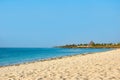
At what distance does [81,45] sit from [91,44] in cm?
824

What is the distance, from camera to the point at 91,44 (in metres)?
146

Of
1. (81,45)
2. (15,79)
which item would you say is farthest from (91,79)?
(81,45)

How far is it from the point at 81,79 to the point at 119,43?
12633 cm

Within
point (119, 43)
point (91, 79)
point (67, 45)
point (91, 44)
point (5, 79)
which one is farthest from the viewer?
point (67, 45)

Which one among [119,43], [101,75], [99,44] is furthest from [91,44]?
[101,75]

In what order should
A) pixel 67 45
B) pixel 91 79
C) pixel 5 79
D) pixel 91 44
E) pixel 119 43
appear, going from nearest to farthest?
pixel 91 79 → pixel 5 79 → pixel 119 43 → pixel 91 44 → pixel 67 45

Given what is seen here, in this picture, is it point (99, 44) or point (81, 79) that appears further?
point (99, 44)

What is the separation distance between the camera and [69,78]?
11844mm

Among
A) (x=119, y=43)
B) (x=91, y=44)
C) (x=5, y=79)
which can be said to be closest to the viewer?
(x=5, y=79)

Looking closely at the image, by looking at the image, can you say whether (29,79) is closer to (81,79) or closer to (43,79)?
(43,79)

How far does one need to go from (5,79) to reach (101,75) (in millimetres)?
3884

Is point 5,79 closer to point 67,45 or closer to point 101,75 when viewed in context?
point 101,75

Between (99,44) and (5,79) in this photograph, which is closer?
(5,79)

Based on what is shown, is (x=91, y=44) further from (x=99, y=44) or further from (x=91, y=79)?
(x=91, y=79)
